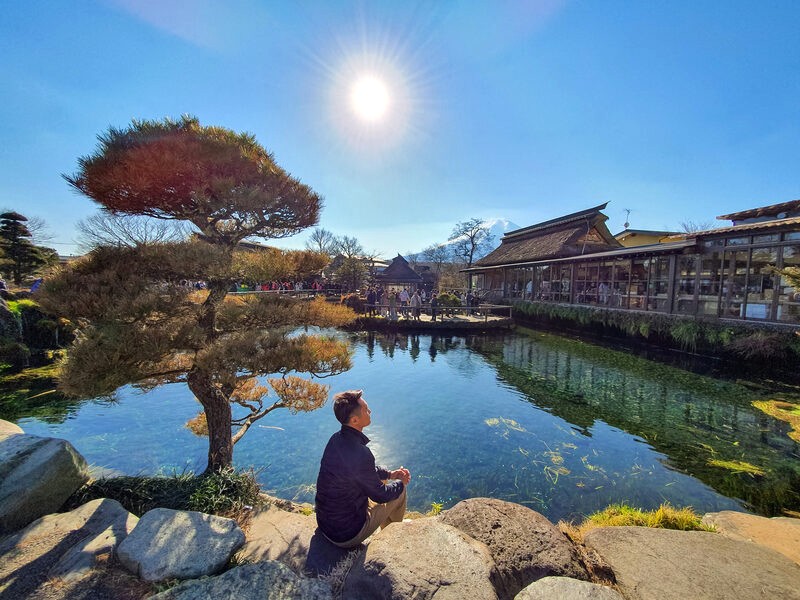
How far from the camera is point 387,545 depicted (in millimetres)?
2107

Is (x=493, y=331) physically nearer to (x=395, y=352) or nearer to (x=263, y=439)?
(x=395, y=352)

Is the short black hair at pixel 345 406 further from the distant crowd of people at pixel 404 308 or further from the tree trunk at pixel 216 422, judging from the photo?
the distant crowd of people at pixel 404 308

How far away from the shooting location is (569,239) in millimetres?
21500

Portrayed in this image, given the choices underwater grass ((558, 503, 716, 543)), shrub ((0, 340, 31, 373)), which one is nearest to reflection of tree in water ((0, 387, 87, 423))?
A: shrub ((0, 340, 31, 373))

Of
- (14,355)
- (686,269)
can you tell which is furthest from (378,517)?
(686,269)

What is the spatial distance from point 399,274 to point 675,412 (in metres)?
21.8

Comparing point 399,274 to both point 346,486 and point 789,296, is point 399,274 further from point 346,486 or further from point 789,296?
point 346,486

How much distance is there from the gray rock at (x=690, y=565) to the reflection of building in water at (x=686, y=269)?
447 inches

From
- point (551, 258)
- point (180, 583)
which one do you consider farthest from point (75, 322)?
point (551, 258)

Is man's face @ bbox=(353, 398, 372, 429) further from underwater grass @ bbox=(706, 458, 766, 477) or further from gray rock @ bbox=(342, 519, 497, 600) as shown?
underwater grass @ bbox=(706, 458, 766, 477)

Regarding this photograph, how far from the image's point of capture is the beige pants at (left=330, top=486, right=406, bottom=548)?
2320mm

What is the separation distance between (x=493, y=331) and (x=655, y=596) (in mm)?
15826

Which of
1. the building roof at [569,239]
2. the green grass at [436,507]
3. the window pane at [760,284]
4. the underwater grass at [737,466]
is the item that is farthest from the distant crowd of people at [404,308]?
the green grass at [436,507]

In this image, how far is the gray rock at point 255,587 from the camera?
1.78m
